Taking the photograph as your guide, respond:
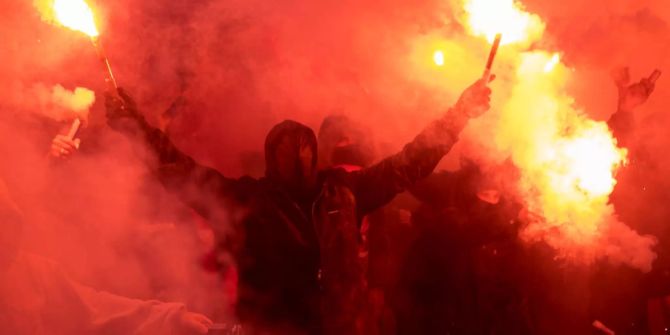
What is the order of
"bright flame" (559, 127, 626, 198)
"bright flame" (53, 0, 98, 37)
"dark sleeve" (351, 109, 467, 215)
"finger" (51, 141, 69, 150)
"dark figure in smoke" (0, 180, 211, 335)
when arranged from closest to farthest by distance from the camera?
"dark figure in smoke" (0, 180, 211, 335), "bright flame" (53, 0, 98, 37), "dark sleeve" (351, 109, 467, 215), "finger" (51, 141, 69, 150), "bright flame" (559, 127, 626, 198)

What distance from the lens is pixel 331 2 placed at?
5.58m

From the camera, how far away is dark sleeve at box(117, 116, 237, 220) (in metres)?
3.02

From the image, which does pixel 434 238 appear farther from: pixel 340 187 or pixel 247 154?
pixel 247 154

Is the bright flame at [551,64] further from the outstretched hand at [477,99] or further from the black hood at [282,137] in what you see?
the black hood at [282,137]

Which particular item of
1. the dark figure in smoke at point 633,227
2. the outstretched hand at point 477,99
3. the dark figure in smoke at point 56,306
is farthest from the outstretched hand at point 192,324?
the dark figure in smoke at point 633,227

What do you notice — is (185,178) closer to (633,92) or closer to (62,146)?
(62,146)

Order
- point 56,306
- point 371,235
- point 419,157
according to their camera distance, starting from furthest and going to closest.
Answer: point 371,235, point 419,157, point 56,306

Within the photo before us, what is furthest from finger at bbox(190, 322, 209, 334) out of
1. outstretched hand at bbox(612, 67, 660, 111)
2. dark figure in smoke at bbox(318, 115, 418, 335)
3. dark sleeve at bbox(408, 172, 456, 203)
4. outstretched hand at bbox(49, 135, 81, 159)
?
outstretched hand at bbox(612, 67, 660, 111)

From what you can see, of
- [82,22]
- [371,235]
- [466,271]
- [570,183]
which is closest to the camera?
[82,22]

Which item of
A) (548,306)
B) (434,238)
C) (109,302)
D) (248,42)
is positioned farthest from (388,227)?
(248,42)

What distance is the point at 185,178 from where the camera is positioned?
305 centimetres

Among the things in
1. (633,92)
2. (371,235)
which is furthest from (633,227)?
(371,235)

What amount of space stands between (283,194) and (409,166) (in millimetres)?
699

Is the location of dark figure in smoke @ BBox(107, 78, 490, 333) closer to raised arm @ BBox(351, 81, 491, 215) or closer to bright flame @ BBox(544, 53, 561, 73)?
raised arm @ BBox(351, 81, 491, 215)
